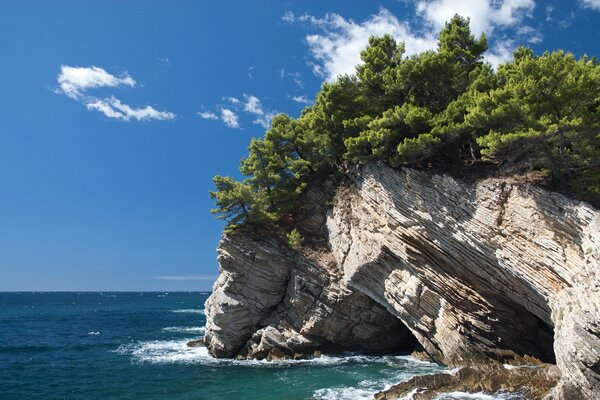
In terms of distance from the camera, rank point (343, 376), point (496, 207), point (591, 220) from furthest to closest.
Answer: point (343, 376) < point (496, 207) < point (591, 220)

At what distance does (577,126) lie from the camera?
19.5m

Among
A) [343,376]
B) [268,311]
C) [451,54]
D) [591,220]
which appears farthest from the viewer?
[268,311]

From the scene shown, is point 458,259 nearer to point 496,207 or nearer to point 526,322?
point 496,207

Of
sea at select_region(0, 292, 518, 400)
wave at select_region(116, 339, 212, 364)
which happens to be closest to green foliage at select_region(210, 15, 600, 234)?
sea at select_region(0, 292, 518, 400)

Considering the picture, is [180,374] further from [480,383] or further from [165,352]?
[480,383]

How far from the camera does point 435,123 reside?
26.0 meters

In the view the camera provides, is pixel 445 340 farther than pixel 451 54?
No

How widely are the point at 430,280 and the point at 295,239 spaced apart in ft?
37.4

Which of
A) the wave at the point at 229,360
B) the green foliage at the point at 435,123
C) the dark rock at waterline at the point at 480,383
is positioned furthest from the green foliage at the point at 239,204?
the dark rock at waterline at the point at 480,383

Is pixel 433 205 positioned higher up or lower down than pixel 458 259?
higher up

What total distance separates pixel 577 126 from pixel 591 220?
4.59 m

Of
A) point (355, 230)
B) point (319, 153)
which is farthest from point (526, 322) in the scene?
point (319, 153)

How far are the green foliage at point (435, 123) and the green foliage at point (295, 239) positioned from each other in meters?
0.09

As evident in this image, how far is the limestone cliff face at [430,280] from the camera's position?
732 inches
